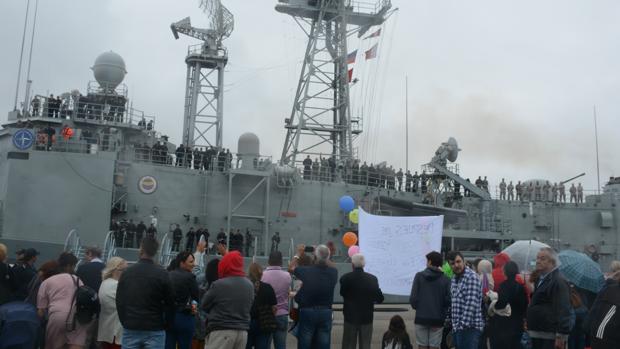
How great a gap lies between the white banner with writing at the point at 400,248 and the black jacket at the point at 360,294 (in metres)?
1.45

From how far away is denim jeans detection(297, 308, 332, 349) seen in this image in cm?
747

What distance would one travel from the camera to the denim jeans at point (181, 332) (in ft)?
22.1

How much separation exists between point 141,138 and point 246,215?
4.88 meters

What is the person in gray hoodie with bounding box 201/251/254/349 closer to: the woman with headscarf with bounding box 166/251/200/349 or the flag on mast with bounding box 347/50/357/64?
A: the woman with headscarf with bounding box 166/251/200/349

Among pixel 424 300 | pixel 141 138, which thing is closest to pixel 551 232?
pixel 141 138

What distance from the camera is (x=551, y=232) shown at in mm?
23312

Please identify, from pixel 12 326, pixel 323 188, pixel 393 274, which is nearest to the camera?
pixel 12 326

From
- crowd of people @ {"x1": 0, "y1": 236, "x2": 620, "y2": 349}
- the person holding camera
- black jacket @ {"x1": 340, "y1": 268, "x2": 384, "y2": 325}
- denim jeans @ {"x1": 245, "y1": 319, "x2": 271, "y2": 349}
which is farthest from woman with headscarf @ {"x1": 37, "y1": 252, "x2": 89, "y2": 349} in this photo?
black jacket @ {"x1": 340, "y1": 268, "x2": 384, "y2": 325}

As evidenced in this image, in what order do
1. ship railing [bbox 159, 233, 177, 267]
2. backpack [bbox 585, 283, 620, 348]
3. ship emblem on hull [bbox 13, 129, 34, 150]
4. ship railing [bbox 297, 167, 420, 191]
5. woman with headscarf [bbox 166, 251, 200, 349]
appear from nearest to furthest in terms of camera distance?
backpack [bbox 585, 283, 620, 348], woman with headscarf [bbox 166, 251, 200, 349], ship railing [bbox 159, 233, 177, 267], ship emblem on hull [bbox 13, 129, 34, 150], ship railing [bbox 297, 167, 420, 191]

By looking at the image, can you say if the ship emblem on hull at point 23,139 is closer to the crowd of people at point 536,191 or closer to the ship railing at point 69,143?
the ship railing at point 69,143

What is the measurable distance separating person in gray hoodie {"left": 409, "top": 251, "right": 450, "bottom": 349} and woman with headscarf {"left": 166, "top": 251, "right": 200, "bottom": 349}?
249 centimetres

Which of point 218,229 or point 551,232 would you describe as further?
point 551,232

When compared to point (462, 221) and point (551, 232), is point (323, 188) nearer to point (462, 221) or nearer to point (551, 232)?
point (462, 221)

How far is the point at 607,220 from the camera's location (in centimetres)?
→ 2350
